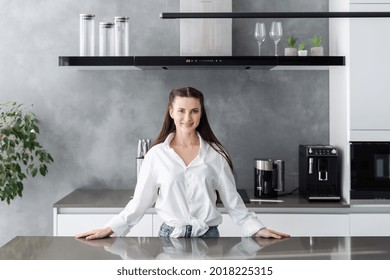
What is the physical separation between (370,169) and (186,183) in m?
1.71

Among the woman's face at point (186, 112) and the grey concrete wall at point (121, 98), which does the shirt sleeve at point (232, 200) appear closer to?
the woman's face at point (186, 112)

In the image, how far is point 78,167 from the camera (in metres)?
4.62

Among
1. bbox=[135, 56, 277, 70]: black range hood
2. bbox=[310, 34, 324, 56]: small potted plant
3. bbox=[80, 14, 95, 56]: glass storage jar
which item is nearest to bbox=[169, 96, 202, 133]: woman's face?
bbox=[135, 56, 277, 70]: black range hood

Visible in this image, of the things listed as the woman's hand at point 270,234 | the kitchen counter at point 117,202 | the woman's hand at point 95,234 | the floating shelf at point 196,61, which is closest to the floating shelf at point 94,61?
the floating shelf at point 196,61

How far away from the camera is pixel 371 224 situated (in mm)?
4012

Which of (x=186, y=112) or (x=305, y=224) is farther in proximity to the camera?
(x=305, y=224)

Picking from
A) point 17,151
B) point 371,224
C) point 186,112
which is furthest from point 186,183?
point 17,151

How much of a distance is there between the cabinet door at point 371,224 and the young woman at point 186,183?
1.42 m

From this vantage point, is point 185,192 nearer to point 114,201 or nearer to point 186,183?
point 186,183

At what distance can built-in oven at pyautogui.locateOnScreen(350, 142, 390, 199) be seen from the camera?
13.3 feet

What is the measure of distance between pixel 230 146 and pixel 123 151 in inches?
30.8

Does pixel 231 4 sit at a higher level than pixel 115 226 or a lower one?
higher
